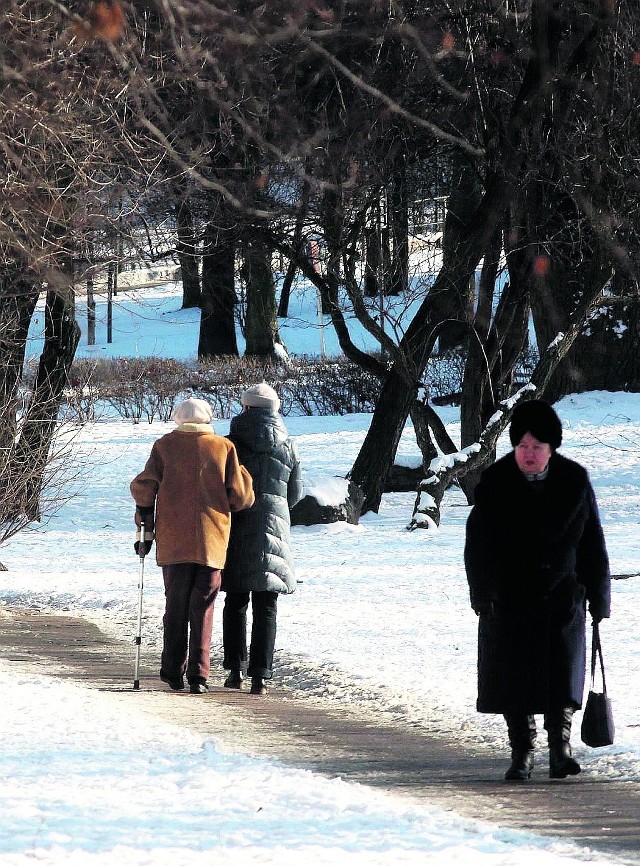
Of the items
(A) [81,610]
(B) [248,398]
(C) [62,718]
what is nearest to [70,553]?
(A) [81,610]

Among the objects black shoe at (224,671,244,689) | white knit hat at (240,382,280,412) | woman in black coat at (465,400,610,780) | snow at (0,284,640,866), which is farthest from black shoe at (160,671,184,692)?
woman in black coat at (465,400,610,780)

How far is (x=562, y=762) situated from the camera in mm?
6691

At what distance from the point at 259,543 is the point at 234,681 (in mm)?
913

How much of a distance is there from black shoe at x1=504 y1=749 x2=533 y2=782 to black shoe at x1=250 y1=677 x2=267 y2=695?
267cm

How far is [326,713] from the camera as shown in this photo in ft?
27.6

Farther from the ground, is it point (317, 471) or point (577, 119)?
point (577, 119)

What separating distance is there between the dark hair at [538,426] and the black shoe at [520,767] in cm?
142

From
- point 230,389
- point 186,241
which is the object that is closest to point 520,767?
point 186,241

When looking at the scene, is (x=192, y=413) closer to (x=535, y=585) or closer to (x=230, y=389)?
(x=535, y=585)

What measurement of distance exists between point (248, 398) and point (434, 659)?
7.23 feet

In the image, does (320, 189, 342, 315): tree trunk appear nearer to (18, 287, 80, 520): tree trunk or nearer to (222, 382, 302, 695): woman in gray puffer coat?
(18, 287, 80, 520): tree trunk

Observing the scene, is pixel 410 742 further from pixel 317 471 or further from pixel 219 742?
pixel 317 471

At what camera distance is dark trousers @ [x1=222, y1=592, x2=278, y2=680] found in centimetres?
914

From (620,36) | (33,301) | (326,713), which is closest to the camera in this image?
(326,713)
